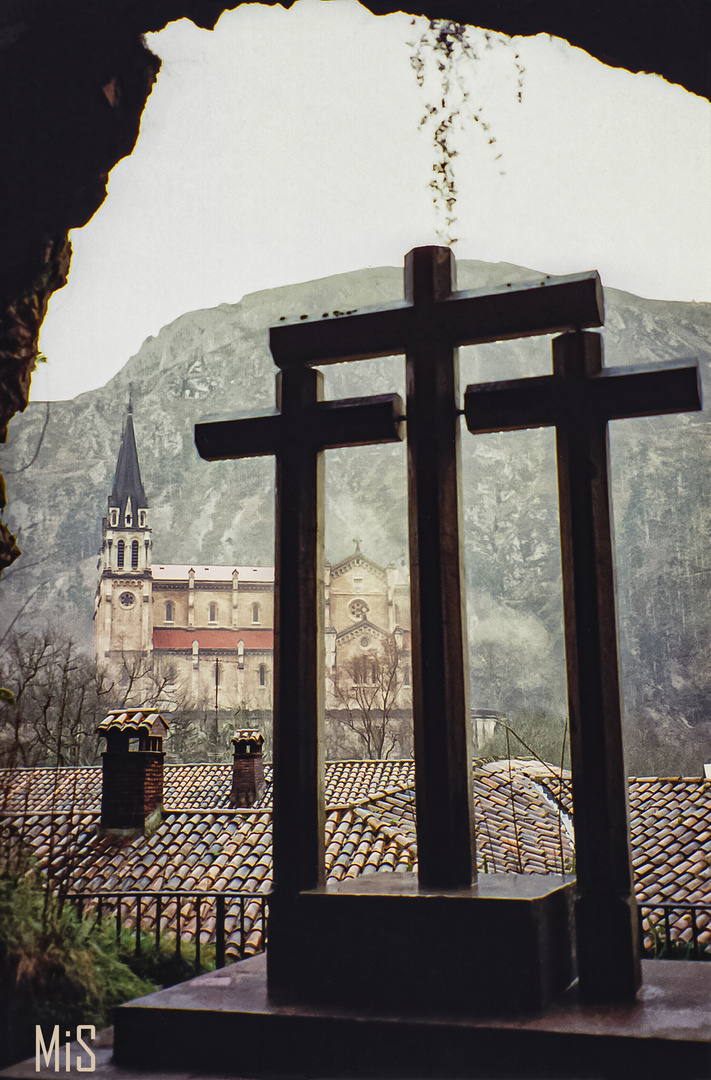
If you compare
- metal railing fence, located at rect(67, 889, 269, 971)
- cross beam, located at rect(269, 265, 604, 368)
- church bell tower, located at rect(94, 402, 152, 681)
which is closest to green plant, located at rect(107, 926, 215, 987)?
metal railing fence, located at rect(67, 889, 269, 971)

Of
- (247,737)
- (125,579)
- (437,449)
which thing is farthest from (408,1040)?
(125,579)

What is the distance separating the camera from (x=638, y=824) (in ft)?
41.2

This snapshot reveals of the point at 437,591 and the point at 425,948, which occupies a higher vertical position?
the point at 437,591

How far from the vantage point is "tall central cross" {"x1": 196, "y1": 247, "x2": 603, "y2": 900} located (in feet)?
11.1

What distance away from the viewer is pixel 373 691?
185 ft

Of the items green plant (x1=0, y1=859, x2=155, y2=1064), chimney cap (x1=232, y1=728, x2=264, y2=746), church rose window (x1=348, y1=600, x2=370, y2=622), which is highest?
church rose window (x1=348, y1=600, x2=370, y2=622)

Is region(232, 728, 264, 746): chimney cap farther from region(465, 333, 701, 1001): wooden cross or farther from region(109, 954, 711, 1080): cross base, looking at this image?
region(465, 333, 701, 1001): wooden cross

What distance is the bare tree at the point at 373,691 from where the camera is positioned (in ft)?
169

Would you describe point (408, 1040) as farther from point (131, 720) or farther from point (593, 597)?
point (131, 720)

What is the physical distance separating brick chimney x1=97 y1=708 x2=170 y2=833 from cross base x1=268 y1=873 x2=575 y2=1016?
8.99 metres

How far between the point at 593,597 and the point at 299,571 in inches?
47.6

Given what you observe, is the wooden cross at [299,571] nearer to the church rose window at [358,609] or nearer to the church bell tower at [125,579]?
the church bell tower at [125,579]

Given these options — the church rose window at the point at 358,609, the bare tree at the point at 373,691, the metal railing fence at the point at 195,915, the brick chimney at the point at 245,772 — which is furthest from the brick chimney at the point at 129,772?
the church rose window at the point at 358,609

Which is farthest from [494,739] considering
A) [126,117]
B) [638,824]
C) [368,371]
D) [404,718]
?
[368,371]
